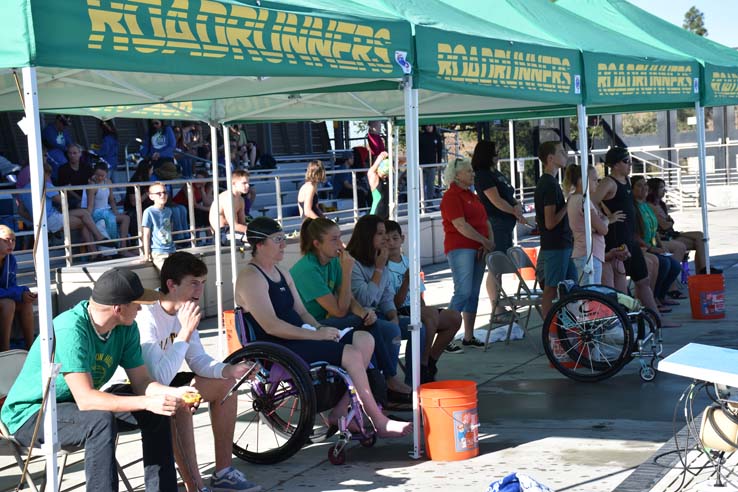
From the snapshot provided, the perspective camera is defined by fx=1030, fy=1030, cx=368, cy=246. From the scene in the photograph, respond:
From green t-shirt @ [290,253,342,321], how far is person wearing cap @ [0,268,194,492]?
207cm

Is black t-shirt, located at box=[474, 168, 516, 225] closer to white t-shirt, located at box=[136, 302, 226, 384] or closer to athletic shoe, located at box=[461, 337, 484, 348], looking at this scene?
athletic shoe, located at box=[461, 337, 484, 348]

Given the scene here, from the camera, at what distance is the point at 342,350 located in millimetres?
6000

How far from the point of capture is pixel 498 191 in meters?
9.73

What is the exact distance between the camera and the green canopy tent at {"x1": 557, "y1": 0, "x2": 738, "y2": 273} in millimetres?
10273

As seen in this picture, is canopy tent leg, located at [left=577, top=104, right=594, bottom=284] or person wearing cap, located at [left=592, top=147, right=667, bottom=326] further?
person wearing cap, located at [left=592, top=147, right=667, bottom=326]

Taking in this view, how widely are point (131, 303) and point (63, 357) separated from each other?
368mm

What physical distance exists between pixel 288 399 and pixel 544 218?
366 centimetres

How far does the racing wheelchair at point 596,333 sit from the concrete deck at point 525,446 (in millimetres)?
149

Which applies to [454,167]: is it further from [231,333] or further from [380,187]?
[380,187]

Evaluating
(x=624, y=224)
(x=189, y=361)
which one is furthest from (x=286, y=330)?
(x=624, y=224)

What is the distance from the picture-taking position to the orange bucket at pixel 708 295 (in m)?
10.4

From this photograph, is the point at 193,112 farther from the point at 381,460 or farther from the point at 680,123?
the point at 680,123

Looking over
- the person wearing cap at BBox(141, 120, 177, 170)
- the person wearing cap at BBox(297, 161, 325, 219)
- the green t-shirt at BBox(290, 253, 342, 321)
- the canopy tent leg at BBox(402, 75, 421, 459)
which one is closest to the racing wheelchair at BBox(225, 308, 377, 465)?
the canopy tent leg at BBox(402, 75, 421, 459)

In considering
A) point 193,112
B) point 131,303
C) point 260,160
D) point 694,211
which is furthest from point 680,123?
point 131,303
